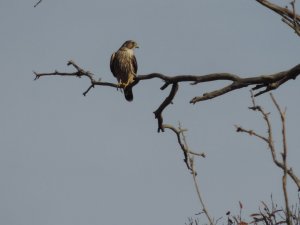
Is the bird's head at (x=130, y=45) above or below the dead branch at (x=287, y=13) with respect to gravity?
above

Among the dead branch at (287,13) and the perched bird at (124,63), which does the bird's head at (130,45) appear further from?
the dead branch at (287,13)

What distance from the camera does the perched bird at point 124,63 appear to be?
1266 cm

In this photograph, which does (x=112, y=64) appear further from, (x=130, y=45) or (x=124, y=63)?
(x=130, y=45)

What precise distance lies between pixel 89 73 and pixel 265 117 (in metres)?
4.46

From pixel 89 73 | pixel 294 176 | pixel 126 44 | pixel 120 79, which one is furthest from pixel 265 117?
pixel 126 44

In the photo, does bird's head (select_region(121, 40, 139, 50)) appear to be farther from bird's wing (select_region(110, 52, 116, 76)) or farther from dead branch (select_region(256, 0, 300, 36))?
dead branch (select_region(256, 0, 300, 36))

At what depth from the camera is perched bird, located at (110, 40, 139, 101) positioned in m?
12.7

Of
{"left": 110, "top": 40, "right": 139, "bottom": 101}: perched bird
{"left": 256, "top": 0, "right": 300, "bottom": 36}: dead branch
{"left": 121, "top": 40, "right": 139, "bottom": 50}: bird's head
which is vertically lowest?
{"left": 256, "top": 0, "right": 300, "bottom": 36}: dead branch

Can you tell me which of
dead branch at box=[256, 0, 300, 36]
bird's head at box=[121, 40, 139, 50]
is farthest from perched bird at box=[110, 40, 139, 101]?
dead branch at box=[256, 0, 300, 36]

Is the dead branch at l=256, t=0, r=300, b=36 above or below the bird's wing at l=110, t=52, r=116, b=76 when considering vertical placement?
below

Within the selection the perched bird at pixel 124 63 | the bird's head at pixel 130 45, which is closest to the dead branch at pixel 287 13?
the perched bird at pixel 124 63

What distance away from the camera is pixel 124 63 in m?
12.9

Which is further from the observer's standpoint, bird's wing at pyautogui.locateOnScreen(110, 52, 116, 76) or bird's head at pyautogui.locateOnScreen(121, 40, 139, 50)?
bird's head at pyautogui.locateOnScreen(121, 40, 139, 50)

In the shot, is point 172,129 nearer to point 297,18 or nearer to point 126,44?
point 297,18
